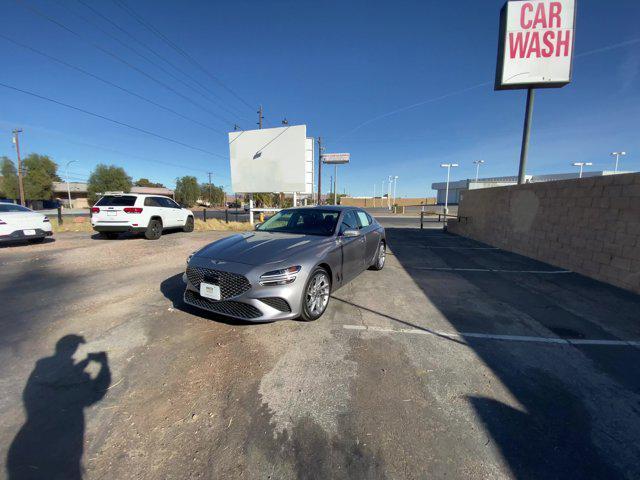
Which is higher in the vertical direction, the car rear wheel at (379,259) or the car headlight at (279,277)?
the car headlight at (279,277)

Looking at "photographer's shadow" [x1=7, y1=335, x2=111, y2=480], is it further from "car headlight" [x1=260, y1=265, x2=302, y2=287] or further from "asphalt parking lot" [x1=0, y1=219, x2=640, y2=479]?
"car headlight" [x1=260, y1=265, x2=302, y2=287]

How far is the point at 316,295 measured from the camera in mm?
3609

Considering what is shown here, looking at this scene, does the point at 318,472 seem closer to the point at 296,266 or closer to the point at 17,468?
the point at 17,468

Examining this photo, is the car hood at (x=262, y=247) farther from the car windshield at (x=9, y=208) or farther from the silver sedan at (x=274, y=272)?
the car windshield at (x=9, y=208)

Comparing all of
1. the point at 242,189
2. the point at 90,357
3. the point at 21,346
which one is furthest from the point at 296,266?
the point at 242,189

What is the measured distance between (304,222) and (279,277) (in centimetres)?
178

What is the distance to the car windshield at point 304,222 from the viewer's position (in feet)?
14.5

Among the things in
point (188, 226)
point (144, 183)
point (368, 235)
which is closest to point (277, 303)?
point (368, 235)

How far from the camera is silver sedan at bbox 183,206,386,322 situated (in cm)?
304

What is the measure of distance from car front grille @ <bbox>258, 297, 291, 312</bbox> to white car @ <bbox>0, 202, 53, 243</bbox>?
9270mm

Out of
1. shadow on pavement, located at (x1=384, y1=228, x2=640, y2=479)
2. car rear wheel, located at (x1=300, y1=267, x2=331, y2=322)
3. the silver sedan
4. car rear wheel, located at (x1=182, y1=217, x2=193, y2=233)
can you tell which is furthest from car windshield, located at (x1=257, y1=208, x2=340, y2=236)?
car rear wheel, located at (x1=182, y1=217, x2=193, y2=233)

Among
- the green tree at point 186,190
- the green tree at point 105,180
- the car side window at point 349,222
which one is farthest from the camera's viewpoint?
the green tree at point 186,190

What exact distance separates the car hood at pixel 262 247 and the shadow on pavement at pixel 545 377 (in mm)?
2208

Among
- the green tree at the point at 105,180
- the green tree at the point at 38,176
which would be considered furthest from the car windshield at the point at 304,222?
the green tree at the point at 38,176
